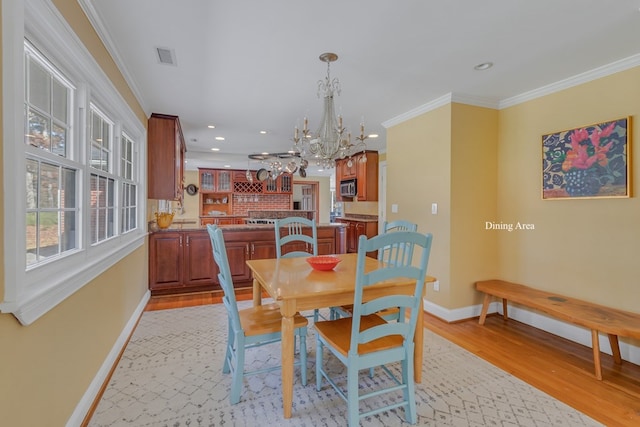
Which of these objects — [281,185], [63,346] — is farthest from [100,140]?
[281,185]

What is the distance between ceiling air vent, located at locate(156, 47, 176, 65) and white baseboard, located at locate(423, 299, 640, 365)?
351 cm

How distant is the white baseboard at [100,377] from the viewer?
1663 millimetres

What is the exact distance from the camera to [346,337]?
5.98 feet

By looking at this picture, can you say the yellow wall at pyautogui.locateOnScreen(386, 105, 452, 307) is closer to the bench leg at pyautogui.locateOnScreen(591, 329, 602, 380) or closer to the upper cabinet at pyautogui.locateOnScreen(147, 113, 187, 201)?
the bench leg at pyautogui.locateOnScreen(591, 329, 602, 380)

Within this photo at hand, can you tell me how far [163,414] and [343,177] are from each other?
5.72 metres

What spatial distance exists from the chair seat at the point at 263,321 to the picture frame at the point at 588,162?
2.71 meters

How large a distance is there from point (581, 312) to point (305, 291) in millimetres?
2295

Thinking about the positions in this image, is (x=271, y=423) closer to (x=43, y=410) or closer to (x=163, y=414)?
Answer: (x=163, y=414)

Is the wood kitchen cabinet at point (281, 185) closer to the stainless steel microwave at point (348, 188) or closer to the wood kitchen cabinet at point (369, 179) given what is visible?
the stainless steel microwave at point (348, 188)

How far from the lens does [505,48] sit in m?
2.28

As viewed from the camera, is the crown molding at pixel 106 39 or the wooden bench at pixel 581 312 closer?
the crown molding at pixel 106 39

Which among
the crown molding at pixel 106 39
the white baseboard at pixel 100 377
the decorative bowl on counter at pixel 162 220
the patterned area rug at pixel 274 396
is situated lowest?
the patterned area rug at pixel 274 396

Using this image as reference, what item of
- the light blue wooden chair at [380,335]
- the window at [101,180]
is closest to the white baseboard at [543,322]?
the light blue wooden chair at [380,335]

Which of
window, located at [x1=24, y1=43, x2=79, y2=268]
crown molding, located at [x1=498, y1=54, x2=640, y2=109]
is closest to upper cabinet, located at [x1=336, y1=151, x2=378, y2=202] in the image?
crown molding, located at [x1=498, y1=54, x2=640, y2=109]
